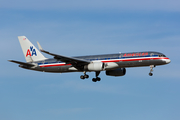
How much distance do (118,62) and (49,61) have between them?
15298 mm

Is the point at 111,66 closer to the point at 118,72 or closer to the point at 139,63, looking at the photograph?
the point at 139,63

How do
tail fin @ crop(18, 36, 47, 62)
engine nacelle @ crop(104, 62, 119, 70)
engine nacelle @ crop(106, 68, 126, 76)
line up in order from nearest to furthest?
engine nacelle @ crop(104, 62, 119, 70), engine nacelle @ crop(106, 68, 126, 76), tail fin @ crop(18, 36, 47, 62)

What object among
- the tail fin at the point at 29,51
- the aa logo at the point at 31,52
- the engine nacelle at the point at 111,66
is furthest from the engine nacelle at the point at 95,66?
the aa logo at the point at 31,52

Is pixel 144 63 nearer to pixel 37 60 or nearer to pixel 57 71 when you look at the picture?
pixel 57 71

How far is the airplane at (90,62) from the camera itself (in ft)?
196

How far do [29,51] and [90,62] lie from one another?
15909 mm

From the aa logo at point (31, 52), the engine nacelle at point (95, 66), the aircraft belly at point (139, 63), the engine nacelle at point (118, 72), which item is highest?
the aa logo at point (31, 52)

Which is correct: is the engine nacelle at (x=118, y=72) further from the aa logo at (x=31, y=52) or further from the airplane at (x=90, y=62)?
the aa logo at (x=31, y=52)

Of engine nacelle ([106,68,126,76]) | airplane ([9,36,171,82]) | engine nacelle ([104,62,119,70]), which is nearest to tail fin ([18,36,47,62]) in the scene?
airplane ([9,36,171,82])

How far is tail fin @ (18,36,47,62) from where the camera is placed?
69.9 m

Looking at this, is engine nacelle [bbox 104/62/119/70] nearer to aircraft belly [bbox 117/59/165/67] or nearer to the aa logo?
aircraft belly [bbox 117/59/165/67]

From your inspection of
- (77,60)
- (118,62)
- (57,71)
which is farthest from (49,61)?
(118,62)

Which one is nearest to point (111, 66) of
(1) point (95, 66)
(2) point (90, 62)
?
(1) point (95, 66)

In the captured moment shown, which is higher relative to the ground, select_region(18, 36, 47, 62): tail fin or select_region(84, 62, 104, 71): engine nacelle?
select_region(18, 36, 47, 62): tail fin
